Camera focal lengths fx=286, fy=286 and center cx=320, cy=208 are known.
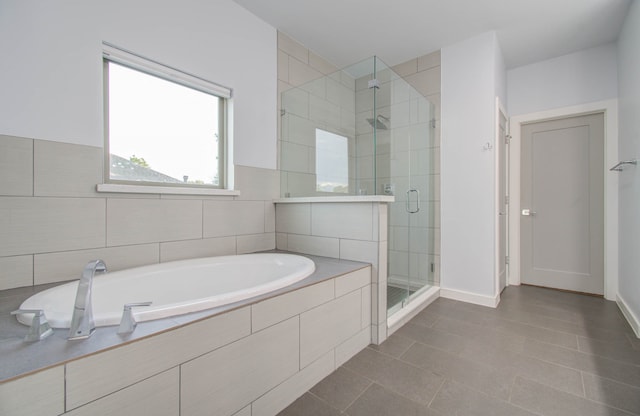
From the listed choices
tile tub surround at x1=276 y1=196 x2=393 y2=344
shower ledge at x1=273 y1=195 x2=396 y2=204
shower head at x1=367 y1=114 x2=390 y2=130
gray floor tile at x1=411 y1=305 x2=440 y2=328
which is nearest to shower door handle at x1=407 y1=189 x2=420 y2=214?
shower ledge at x1=273 y1=195 x2=396 y2=204

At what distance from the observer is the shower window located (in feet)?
8.05

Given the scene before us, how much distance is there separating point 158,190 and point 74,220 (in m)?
0.45

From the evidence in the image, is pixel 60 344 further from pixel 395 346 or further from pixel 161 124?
pixel 395 346

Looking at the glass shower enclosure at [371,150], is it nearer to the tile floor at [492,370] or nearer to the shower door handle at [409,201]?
the shower door handle at [409,201]

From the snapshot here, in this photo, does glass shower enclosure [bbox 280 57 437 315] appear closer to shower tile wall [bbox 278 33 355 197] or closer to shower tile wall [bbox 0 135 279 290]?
shower tile wall [bbox 278 33 355 197]

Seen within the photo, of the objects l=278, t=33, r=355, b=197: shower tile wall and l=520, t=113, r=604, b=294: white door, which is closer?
l=278, t=33, r=355, b=197: shower tile wall

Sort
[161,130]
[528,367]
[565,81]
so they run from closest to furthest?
[528,367]
[161,130]
[565,81]

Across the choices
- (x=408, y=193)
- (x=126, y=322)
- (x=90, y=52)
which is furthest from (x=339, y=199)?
(x=90, y=52)

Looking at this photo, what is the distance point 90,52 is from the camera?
1595 millimetres

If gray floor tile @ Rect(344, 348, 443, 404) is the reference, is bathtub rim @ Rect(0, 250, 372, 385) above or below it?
above

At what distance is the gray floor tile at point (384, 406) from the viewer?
4.27ft

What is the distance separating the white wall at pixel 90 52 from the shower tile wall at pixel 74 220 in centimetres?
12

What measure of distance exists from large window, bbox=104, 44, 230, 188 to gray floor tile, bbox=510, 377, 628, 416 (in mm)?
2318

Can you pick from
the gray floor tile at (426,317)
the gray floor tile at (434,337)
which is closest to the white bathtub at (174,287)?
the gray floor tile at (434,337)
